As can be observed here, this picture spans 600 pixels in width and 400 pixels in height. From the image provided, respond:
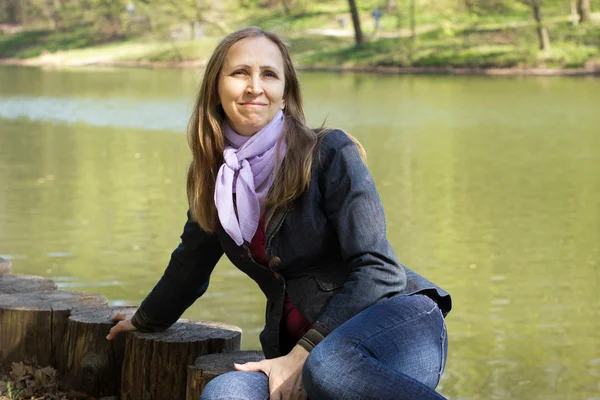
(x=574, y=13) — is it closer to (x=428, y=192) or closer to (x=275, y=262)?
(x=428, y=192)

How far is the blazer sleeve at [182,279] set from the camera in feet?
10.2

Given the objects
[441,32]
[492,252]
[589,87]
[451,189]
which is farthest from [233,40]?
[441,32]

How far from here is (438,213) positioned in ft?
28.2

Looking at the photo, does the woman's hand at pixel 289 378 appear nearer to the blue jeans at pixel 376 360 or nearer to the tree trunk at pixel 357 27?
the blue jeans at pixel 376 360

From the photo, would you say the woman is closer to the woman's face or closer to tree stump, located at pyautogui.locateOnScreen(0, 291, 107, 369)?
the woman's face

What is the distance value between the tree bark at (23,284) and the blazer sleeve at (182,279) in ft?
2.86

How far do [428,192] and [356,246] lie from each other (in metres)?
7.14

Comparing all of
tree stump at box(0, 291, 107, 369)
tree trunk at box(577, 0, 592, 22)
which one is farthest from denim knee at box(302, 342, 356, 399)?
tree trunk at box(577, 0, 592, 22)

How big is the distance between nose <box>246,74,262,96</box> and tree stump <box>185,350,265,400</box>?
800 millimetres

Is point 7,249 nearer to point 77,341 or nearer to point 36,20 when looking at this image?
point 77,341

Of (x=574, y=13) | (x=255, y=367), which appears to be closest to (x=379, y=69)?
(x=574, y=13)

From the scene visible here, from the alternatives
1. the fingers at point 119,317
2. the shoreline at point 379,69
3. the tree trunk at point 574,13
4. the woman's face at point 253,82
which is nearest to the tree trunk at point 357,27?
the shoreline at point 379,69

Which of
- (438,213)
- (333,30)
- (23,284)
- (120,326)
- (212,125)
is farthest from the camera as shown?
(333,30)

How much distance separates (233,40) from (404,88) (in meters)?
21.2
